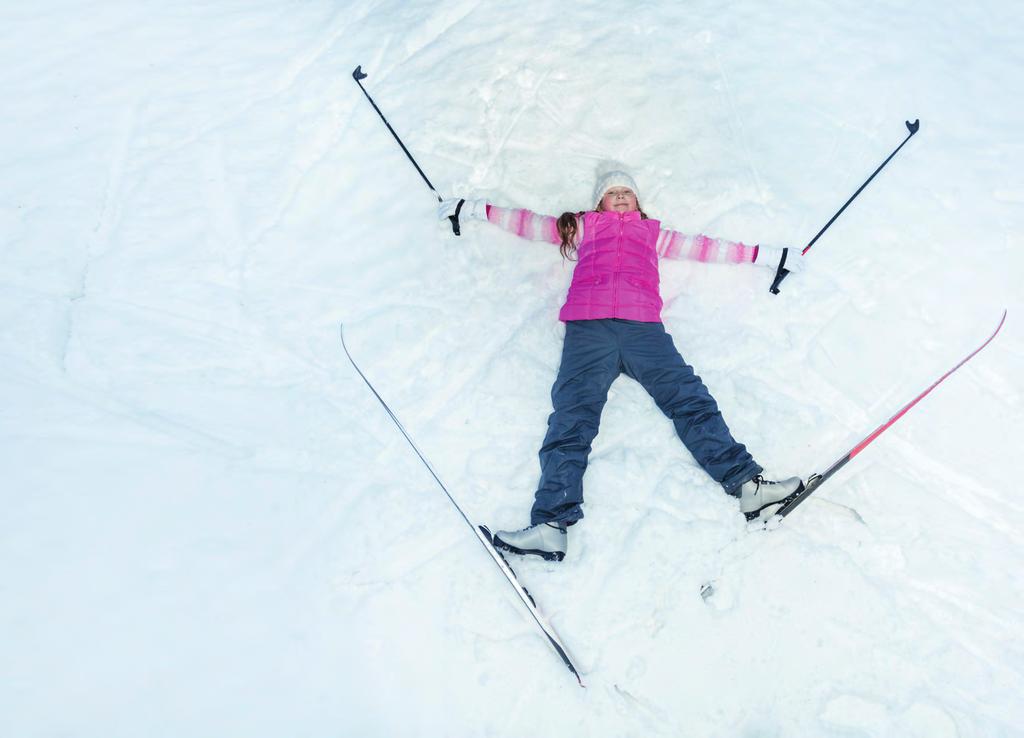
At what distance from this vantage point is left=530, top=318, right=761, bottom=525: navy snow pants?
139 inches

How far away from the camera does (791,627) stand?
3346 millimetres

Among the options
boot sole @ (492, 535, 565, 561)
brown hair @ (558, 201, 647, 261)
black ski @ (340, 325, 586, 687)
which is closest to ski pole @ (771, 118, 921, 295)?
brown hair @ (558, 201, 647, 261)

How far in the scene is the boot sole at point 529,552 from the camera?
3420 mm

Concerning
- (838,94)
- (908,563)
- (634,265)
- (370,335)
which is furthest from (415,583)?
(838,94)

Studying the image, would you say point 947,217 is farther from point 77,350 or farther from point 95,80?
point 95,80

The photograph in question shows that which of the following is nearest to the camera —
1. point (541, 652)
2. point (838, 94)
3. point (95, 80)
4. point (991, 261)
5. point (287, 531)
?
point (541, 652)

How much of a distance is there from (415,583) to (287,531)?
737mm

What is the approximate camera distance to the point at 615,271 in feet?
13.3

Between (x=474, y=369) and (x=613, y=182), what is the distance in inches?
60.3

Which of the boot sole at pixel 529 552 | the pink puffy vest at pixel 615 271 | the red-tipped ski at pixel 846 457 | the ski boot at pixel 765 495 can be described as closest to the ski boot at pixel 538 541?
the boot sole at pixel 529 552

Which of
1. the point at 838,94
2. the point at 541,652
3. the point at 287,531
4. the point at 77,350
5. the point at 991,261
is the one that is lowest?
the point at 541,652

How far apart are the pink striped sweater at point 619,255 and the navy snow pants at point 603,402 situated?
0.10m

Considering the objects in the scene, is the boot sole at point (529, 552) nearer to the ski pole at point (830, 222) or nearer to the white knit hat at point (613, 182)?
the ski pole at point (830, 222)

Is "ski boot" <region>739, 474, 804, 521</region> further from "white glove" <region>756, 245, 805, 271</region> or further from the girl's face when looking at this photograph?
the girl's face
